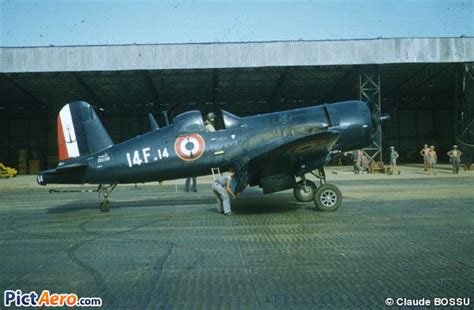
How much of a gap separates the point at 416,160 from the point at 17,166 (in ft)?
155

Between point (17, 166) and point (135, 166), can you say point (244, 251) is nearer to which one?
point (135, 166)

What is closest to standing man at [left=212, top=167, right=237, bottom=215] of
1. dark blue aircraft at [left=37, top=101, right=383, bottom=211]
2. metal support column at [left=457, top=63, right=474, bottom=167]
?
dark blue aircraft at [left=37, top=101, right=383, bottom=211]

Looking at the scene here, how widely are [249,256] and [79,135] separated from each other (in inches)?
260

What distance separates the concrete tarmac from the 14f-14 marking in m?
1.32

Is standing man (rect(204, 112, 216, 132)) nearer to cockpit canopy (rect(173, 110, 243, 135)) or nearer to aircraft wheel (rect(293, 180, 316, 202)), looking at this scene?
cockpit canopy (rect(173, 110, 243, 135))

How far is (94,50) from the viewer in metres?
28.3

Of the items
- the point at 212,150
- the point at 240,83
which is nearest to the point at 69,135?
the point at 212,150

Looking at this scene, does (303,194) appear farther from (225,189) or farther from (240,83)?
(240,83)

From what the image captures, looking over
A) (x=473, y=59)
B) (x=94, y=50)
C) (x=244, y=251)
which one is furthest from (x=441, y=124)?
(x=244, y=251)

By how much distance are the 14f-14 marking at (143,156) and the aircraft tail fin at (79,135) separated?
996 mm

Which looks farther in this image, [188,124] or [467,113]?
[467,113]

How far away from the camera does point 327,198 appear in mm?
9430

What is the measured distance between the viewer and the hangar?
2838cm

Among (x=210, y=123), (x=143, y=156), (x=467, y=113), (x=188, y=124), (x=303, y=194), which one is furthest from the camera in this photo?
(x=467, y=113)
